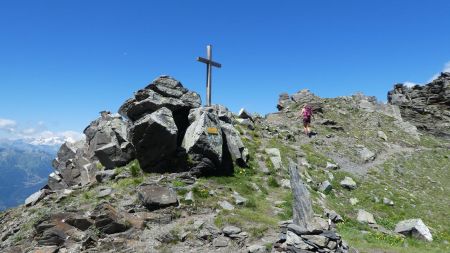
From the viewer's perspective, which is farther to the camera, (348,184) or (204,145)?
(348,184)

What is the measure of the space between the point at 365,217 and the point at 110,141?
21.0m

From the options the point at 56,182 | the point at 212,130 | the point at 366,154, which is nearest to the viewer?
the point at 212,130

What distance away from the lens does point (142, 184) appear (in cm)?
2245

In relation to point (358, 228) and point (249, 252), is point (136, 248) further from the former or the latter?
point (358, 228)

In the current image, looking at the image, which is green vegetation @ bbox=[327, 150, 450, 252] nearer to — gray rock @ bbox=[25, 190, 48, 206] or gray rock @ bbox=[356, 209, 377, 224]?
gray rock @ bbox=[356, 209, 377, 224]

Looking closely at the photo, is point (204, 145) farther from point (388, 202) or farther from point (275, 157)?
point (388, 202)

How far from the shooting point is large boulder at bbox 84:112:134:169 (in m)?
27.9

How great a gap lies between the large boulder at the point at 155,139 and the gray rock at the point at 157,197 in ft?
13.0

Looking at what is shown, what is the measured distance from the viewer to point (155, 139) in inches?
Result: 985

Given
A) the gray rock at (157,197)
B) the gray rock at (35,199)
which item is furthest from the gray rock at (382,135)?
the gray rock at (35,199)

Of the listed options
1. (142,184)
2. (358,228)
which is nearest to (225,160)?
(142,184)

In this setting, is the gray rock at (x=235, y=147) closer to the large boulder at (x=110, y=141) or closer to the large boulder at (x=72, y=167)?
the large boulder at (x=110, y=141)

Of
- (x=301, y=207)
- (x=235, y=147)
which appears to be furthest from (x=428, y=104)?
(x=301, y=207)

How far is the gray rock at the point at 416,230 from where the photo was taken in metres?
22.7
